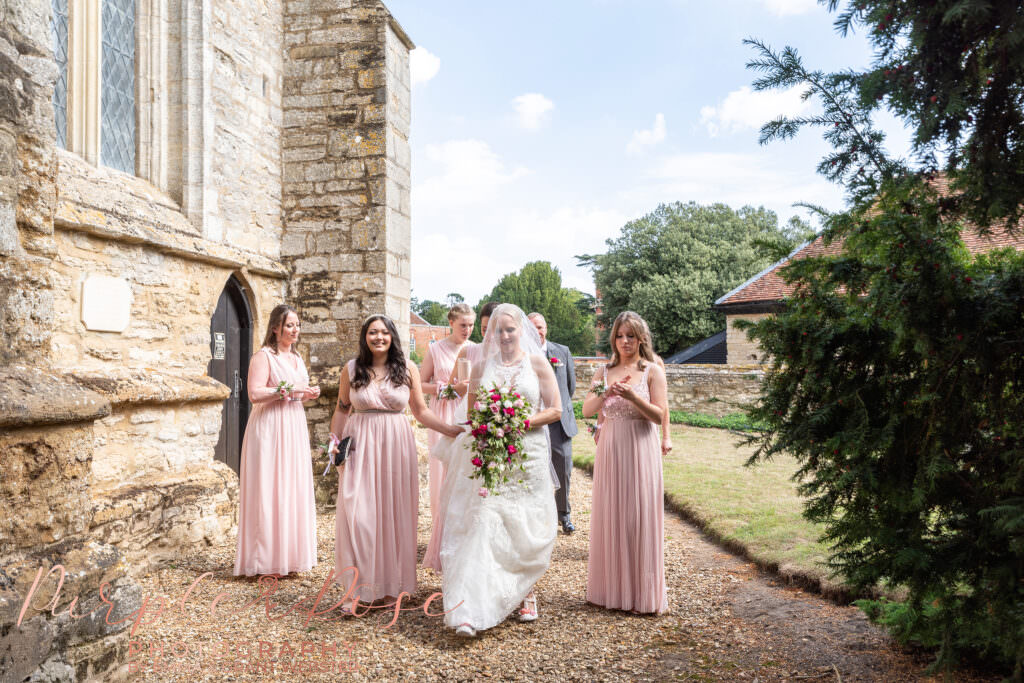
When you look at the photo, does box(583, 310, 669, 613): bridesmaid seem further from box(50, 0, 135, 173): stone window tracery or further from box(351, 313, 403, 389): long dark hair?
box(50, 0, 135, 173): stone window tracery

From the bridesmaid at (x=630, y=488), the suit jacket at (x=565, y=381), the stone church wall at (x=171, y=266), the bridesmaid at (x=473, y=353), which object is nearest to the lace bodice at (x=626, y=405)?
the bridesmaid at (x=630, y=488)

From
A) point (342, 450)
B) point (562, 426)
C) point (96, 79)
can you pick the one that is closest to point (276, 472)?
point (342, 450)

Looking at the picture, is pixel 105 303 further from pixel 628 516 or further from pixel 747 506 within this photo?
pixel 747 506

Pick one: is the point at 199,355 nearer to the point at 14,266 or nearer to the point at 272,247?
the point at 272,247

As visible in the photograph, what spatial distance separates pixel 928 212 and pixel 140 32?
7361mm

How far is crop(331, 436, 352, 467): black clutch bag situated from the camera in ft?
16.3

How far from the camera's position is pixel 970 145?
2652 mm

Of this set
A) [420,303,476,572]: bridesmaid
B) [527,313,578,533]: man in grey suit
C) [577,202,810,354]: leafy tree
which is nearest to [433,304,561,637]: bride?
[420,303,476,572]: bridesmaid

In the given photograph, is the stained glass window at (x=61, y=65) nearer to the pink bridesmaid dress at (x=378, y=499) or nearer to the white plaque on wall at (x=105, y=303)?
the white plaque on wall at (x=105, y=303)

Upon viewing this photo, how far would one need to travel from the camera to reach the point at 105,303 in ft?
19.2

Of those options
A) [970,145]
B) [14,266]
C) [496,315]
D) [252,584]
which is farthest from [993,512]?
[252,584]

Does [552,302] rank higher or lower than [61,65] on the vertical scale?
higher

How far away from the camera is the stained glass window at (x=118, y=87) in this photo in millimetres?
6492

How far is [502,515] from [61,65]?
539 centimetres
